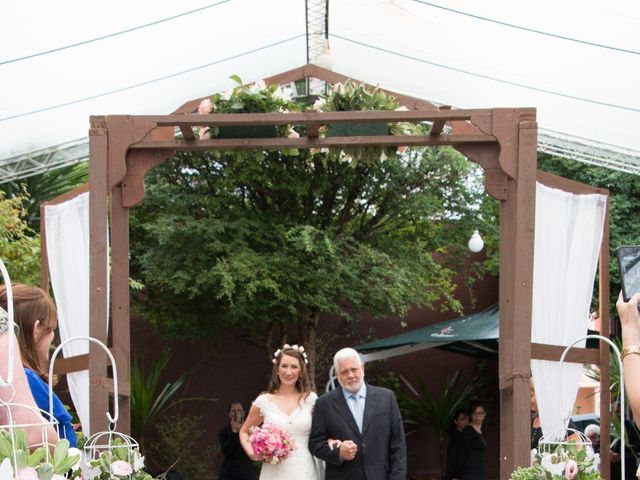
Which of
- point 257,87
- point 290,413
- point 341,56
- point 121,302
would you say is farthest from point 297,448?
point 341,56

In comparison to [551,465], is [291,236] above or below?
above

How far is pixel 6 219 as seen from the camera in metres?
8.75

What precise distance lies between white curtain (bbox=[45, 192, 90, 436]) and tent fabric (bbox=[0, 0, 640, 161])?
44.2 inches

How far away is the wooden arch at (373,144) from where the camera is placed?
576cm

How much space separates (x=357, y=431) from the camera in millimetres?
5910

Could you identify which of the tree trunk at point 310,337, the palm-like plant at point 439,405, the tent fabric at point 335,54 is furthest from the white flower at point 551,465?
the palm-like plant at point 439,405

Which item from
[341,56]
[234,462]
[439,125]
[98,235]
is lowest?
[234,462]

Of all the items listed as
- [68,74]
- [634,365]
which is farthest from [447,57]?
[634,365]

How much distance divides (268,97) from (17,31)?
1.68m

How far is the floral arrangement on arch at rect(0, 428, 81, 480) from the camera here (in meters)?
2.35

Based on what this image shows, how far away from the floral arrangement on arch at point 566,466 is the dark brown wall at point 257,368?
894 centimetres

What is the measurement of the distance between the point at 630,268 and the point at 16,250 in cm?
679

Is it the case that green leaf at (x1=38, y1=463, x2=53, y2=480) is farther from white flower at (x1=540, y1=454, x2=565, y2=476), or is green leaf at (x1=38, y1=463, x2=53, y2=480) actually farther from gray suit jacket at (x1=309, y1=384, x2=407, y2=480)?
gray suit jacket at (x1=309, y1=384, x2=407, y2=480)

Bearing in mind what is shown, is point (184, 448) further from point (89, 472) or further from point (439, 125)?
point (89, 472)
